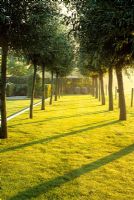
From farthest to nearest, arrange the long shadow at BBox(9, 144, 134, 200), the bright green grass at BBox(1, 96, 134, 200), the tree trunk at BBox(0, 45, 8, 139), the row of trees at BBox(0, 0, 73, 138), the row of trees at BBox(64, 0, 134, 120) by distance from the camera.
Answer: the tree trunk at BBox(0, 45, 8, 139) < the row of trees at BBox(0, 0, 73, 138) < the row of trees at BBox(64, 0, 134, 120) < the bright green grass at BBox(1, 96, 134, 200) < the long shadow at BBox(9, 144, 134, 200)

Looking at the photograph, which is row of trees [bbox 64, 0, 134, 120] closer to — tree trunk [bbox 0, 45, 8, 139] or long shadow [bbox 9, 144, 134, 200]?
tree trunk [bbox 0, 45, 8, 139]

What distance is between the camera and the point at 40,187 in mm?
8094

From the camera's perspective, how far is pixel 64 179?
8.63m

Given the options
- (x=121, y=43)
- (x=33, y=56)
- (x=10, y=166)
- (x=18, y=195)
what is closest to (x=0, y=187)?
(x=18, y=195)

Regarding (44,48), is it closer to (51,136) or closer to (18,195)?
(51,136)

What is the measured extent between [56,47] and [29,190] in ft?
45.5

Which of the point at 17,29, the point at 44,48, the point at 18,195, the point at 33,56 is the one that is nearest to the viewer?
the point at 18,195

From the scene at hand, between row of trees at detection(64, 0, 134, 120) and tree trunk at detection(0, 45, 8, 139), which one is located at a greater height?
row of trees at detection(64, 0, 134, 120)

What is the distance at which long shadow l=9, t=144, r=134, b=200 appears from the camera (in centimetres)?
762

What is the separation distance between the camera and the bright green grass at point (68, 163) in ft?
25.6

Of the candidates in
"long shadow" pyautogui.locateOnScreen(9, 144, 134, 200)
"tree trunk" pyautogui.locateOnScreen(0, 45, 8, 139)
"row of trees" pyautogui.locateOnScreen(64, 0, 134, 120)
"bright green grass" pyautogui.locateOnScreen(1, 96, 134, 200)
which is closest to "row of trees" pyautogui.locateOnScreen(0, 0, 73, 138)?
"tree trunk" pyautogui.locateOnScreen(0, 45, 8, 139)

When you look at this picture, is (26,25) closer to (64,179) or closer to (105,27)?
(105,27)

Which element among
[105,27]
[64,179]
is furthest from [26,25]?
[64,179]

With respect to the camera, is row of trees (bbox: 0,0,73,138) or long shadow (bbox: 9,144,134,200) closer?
long shadow (bbox: 9,144,134,200)
